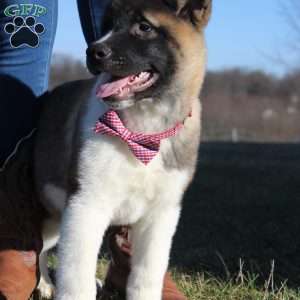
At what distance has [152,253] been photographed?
328 centimetres

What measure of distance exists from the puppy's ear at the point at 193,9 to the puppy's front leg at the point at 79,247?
97 cm

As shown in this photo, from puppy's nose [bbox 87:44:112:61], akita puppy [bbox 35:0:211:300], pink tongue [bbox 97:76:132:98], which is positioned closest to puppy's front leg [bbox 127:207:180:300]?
akita puppy [bbox 35:0:211:300]

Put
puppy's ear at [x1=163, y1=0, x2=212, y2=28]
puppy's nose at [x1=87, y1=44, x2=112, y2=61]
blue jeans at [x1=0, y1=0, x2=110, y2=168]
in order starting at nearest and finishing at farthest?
puppy's nose at [x1=87, y1=44, x2=112, y2=61], puppy's ear at [x1=163, y1=0, x2=212, y2=28], blue jeans at [x1=0, y1=0, x2=110, y2=168]

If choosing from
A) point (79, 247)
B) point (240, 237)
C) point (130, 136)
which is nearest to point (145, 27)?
point (130, 136)

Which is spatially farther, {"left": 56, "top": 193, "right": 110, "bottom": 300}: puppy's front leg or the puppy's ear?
the puppy's ear

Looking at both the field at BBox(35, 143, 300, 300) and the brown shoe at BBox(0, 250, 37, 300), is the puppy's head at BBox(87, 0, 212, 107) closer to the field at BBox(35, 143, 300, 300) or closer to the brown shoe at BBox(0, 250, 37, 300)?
the brown shoe at BBox(0, 250, 37, 300)

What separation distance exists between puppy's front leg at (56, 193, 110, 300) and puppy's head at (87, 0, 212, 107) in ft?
1.59

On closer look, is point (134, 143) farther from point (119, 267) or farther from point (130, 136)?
point (119, 267)

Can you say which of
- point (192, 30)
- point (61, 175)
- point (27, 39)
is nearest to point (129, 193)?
point (61, 175)

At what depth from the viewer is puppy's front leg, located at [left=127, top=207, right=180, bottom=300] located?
3.28m

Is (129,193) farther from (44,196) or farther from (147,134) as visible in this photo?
(44,196)

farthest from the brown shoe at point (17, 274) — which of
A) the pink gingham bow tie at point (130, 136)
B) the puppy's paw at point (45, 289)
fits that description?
the pink gingham bow tie at point (130, 136)

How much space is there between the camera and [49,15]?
362 cm

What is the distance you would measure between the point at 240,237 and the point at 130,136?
2.29 meters
